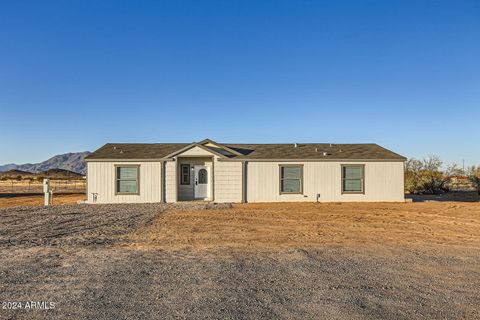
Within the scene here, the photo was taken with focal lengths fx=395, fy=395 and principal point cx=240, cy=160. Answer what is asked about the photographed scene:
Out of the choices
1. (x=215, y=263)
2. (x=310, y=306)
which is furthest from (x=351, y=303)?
(x=215, y=263)

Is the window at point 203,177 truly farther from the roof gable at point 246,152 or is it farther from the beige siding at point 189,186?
the roof gable at point 246,152

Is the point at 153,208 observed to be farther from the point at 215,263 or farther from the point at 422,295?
the point at 422,295

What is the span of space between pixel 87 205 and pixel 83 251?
42.4 feet

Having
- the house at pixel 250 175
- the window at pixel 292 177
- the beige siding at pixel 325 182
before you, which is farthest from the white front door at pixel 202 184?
the window at pixel 292 177

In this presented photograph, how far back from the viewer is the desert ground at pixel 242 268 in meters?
5.81

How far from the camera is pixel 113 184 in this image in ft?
74.4

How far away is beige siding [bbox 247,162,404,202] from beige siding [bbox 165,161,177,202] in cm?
426

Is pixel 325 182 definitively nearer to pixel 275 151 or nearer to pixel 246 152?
pixel 275 151

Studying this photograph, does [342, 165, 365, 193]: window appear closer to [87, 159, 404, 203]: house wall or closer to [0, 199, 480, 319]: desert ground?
[87, 159, 404, 203]: house wall

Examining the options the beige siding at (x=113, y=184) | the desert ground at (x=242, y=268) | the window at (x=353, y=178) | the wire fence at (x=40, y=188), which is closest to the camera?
the desert ground at (x=242, y=268)

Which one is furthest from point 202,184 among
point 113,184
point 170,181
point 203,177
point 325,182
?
point 325,182

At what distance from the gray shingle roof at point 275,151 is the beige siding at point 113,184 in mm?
633

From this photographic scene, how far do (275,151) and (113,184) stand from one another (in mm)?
9797

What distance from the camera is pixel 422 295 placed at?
642 centimetres
